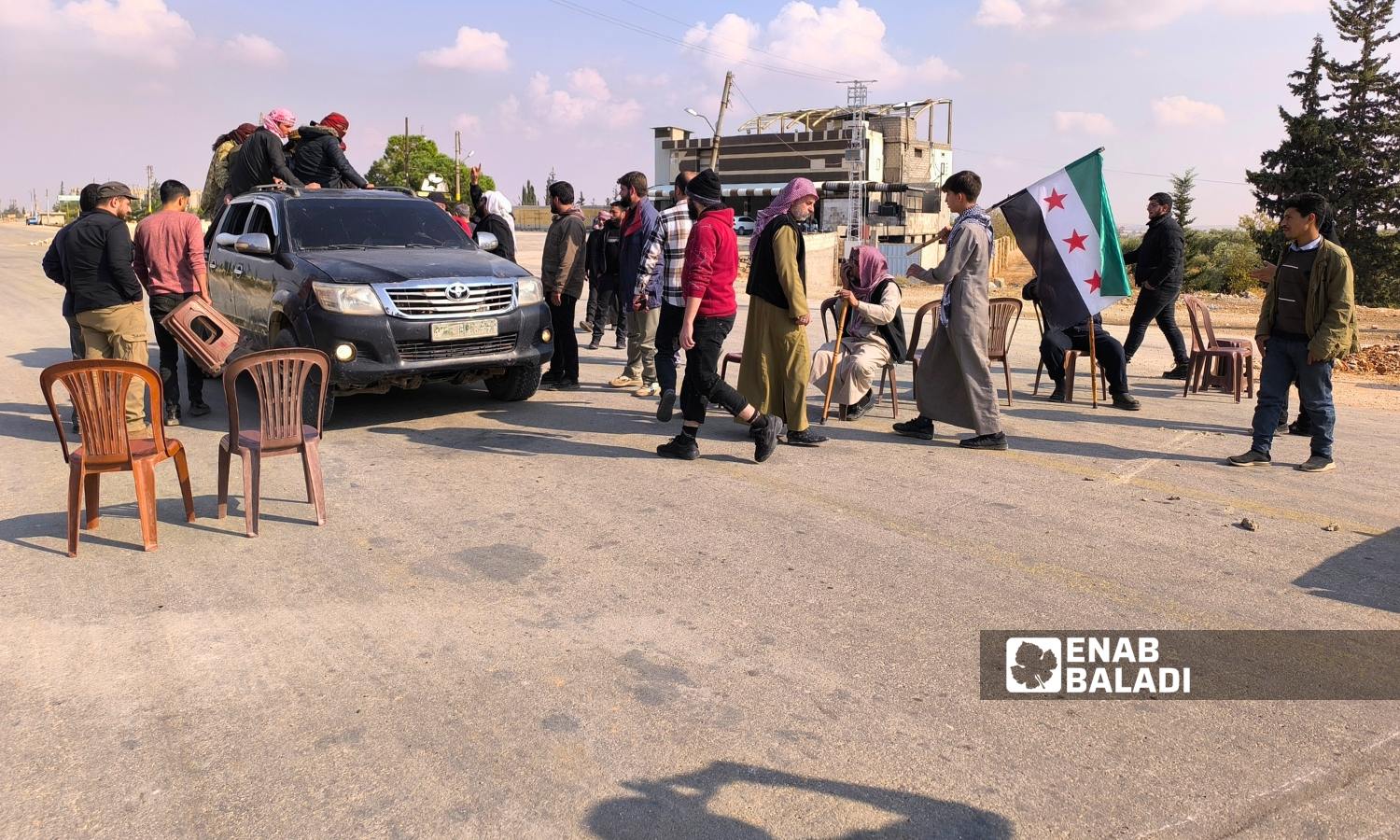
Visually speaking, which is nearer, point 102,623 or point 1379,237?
point 102,623

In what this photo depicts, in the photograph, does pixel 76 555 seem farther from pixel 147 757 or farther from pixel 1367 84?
pixel 1367 84

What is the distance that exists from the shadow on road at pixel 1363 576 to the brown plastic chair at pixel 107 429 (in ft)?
18.7

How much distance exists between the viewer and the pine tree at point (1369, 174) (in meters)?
38.8

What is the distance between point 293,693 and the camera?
3637 mm

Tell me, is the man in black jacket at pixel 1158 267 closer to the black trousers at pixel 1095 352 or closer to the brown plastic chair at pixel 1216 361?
the brown plastic chair at pixel 1216 361

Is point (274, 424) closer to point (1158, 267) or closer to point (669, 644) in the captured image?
point (669, 644)

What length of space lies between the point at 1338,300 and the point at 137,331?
8362 mm

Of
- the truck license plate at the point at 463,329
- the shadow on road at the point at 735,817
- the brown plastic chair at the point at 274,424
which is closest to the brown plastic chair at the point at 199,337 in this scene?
the truck license plate at the point at 463,329

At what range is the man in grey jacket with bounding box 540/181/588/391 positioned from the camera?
9.73m

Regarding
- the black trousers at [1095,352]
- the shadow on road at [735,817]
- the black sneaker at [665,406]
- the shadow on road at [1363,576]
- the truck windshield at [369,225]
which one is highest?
the truck windshield at [369,225]

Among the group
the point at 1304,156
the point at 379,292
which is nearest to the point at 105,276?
the point at 379,292

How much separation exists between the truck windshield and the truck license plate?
51.8 inches

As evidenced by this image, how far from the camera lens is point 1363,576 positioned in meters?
4.92

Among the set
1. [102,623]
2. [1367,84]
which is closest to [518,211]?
[1367,84]
